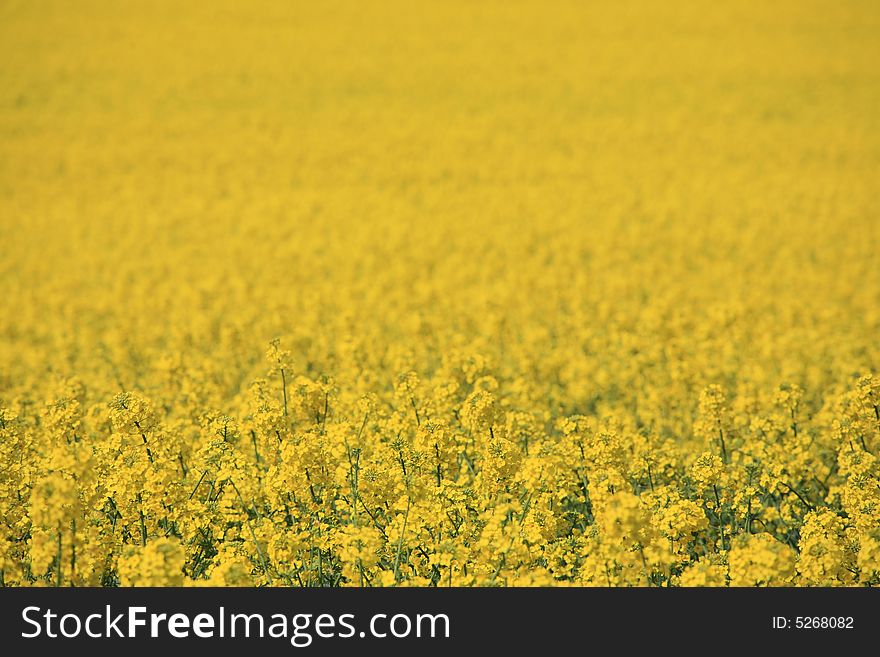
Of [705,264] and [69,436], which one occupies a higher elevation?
[705,264]

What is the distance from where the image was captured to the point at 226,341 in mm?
7453

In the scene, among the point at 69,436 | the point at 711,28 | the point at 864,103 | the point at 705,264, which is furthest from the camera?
the point at 711,28

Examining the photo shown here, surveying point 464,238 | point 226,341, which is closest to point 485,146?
point 464,238

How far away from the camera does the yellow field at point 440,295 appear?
385 centimetres

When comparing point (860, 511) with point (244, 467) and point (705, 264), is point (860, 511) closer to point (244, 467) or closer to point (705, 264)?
point (244, 467)

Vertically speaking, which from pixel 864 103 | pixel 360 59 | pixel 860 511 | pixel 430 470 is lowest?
pixel 860 511

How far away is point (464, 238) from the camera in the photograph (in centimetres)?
1160

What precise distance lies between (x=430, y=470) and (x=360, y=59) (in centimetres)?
2035

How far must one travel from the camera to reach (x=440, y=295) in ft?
29.6

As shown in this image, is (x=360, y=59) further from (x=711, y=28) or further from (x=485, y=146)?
(x=711, y=28)

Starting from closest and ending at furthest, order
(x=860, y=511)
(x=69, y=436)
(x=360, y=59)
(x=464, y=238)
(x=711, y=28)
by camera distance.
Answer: (x=860, y=511), (x=69, y=436), (x=464, y=238), (x=360, y=59), (x=711, y=28)

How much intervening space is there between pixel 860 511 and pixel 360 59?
2109 centimetres

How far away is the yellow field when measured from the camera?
12.6ft

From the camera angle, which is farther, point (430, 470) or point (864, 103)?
point (864, 103)
